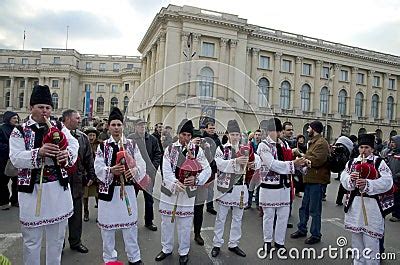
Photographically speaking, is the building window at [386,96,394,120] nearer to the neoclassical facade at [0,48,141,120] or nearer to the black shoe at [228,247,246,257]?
the neoclassical facade at [0,48,141,120]

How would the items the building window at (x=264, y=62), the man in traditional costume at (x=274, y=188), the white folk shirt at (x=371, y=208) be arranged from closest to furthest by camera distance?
the white folk shirt at (x=371, y=208), the man in traditional costume at (x=274, y=188), the building window at (x=264, y=62)

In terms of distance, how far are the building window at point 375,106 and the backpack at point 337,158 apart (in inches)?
2549

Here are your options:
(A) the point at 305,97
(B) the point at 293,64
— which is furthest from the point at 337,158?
(A) the point at 305,97

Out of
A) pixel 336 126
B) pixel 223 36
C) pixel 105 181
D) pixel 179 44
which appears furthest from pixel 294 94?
pixel 105 181

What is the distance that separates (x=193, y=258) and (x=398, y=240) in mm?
4393

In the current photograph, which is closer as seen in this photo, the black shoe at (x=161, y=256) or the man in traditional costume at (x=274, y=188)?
the black shoe at (x=161, y=256)

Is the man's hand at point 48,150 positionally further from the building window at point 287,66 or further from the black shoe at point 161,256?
the building window at point 287,66

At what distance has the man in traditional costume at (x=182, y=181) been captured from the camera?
4406 mm

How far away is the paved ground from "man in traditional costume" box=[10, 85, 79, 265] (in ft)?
4.13

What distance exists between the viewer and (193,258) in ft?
16.4

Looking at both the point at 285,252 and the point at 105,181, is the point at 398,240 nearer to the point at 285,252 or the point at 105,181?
the point at 285,252

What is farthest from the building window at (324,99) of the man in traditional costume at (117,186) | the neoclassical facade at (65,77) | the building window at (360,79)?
the man in traditional costume at (117,186)

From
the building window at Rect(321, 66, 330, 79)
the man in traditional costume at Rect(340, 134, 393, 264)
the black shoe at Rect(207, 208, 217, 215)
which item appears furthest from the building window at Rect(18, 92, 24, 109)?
the man in traditional costume at Rect(340, 134, 393, 264)

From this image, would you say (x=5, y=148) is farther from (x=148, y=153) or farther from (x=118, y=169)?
(x=118, y=169)
